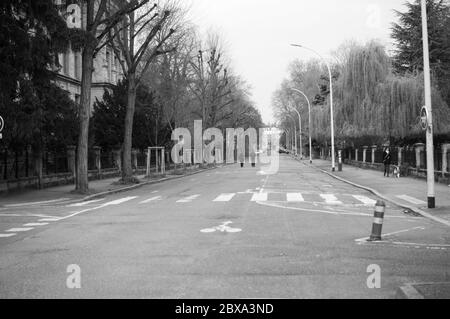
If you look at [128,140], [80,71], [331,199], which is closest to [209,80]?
[80,71]

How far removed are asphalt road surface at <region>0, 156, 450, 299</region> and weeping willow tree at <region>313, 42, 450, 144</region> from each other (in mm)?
23941

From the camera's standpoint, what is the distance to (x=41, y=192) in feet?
82.9

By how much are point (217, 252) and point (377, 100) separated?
36.5 metres

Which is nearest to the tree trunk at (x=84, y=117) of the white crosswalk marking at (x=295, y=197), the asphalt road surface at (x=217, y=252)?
the asphalt road surface at (x=217, y=252)

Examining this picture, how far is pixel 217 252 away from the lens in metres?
9.41

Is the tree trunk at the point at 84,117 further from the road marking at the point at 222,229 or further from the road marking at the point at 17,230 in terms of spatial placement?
the road marking at the point at 222,229

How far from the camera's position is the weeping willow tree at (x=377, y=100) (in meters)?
39.2

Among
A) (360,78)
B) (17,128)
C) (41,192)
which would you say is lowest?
(41,192)

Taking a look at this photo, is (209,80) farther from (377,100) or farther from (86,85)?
(86,85)

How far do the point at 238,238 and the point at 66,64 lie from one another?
138 ft

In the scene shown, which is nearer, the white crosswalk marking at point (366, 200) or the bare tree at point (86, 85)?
the white crosswalk marking at point (366, 200)

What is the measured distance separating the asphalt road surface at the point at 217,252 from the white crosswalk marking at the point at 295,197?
7.98 feet

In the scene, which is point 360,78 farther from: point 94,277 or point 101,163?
point 94,277
